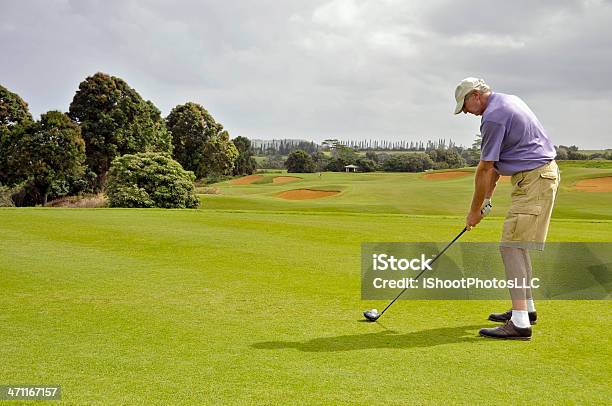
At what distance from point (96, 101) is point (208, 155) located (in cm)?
1446

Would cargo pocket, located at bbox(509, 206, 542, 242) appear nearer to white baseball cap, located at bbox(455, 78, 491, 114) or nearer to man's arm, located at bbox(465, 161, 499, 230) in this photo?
man's arm, located at bbox(465, 161, 499, 230)

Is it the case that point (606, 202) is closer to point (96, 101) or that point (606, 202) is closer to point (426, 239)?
point (426, 239)

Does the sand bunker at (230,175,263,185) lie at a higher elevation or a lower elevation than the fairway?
lower

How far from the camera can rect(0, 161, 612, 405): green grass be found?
3.33 m

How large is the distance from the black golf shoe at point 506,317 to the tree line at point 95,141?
95.3 ft

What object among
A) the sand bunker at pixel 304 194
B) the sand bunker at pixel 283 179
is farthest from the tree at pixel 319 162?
the sand bunker at pixel 304 194

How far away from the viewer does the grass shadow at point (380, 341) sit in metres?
4.24

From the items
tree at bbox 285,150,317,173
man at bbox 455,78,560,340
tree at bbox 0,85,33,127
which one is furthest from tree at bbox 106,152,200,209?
tree at bbox 285,150,317,173

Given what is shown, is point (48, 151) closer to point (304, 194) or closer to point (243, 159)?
point (304, 194)

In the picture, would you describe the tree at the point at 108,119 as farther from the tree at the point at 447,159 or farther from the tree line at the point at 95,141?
the tree at the point at 447,159

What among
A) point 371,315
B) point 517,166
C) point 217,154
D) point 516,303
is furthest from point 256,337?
point 217,154

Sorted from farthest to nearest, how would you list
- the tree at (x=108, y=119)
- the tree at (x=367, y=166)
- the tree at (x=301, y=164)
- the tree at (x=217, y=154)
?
the tree at (x=301, y=164), the tree at (x=367, y=166), the tree at (x=217, y=154), the tree at (x=108, y=119)

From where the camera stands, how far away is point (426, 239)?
1127cm

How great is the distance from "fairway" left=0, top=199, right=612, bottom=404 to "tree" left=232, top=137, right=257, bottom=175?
72460mm
